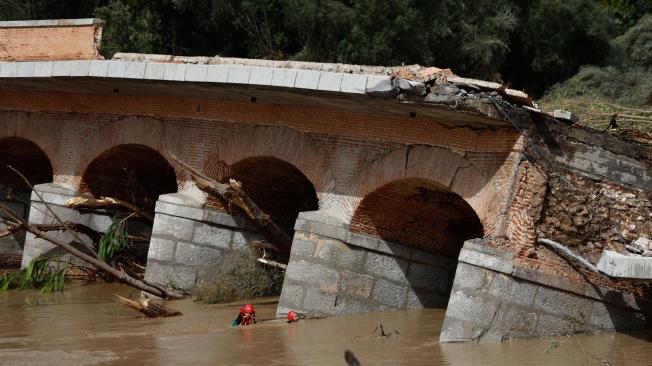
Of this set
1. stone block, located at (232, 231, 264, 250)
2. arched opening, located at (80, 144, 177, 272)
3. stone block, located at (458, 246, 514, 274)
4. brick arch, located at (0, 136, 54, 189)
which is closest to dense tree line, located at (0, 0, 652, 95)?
brick arch, located at (0, 136, 54, 189)

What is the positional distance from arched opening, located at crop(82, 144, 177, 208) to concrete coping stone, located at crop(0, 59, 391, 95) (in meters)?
1.62

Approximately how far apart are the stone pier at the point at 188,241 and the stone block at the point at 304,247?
1.57 m

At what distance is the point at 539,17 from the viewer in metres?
21.0

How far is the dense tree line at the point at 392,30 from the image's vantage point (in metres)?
19.7

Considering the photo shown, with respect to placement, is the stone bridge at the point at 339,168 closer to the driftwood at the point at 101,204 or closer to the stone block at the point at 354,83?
the stone block at the point at 354,83

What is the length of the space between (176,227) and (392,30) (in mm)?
7765

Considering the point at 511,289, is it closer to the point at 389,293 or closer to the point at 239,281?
the point at 389,293

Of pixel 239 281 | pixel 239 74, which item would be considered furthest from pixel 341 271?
pixel 239 74

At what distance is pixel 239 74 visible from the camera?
456 inches

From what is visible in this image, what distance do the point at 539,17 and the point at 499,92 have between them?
1141 centimetres

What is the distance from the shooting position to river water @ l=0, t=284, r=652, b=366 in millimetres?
9141

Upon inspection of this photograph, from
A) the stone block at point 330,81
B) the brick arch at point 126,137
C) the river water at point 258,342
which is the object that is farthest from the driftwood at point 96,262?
the stone block at point 330,81

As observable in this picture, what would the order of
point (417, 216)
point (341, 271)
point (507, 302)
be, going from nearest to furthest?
point (507, 302) → point (341, 271) → point (417, 216)

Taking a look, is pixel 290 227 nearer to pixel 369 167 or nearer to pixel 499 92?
pixel 369 167
